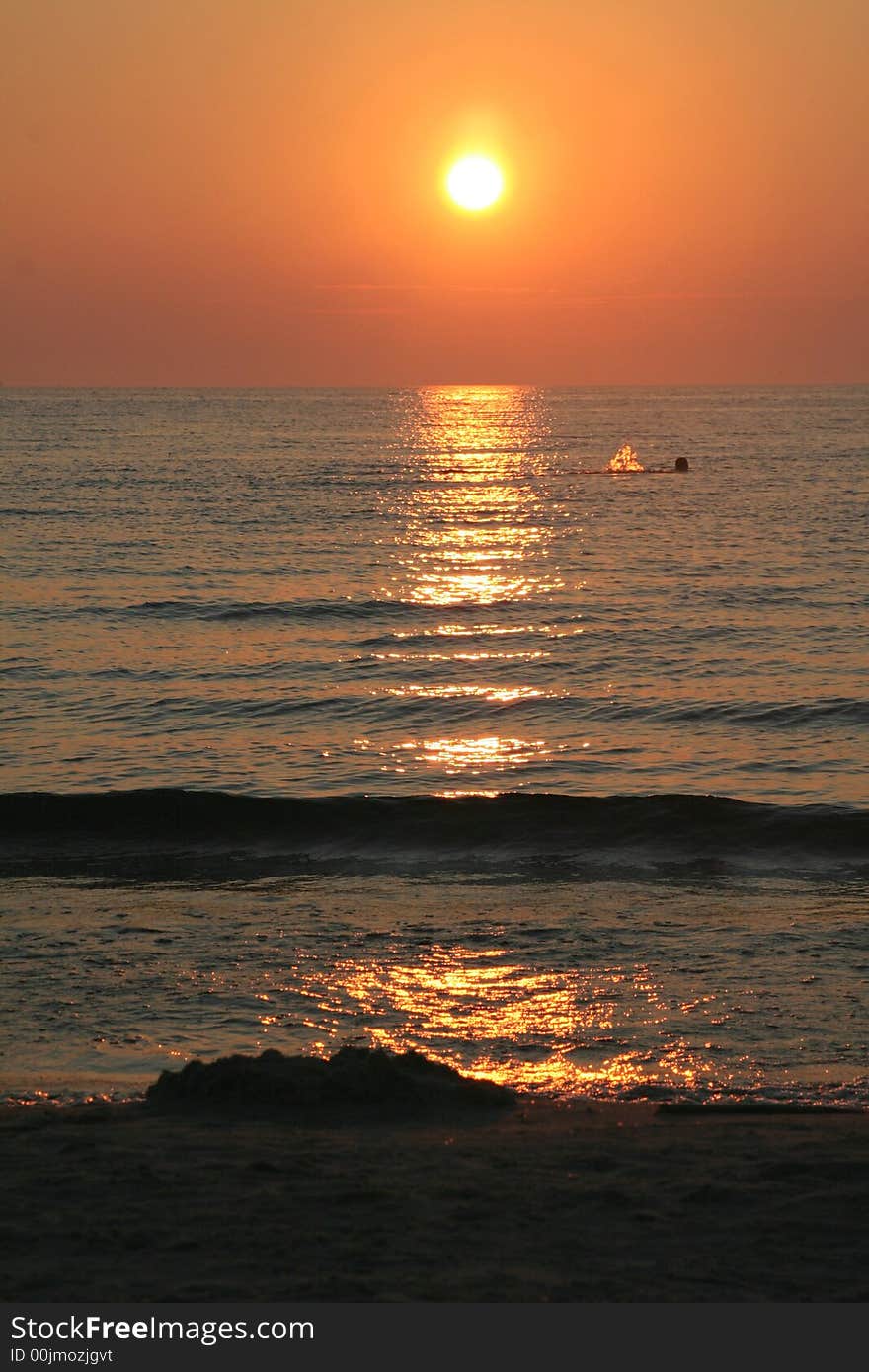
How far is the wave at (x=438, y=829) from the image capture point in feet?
50.8

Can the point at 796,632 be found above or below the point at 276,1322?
above

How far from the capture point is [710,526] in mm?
55250

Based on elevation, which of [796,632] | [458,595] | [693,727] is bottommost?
[693,727]

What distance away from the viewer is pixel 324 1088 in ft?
26.2

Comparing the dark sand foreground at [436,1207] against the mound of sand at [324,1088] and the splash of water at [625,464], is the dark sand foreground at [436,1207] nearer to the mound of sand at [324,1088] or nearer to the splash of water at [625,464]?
the mound of sand at [324,1088]

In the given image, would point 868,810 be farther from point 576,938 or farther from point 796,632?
point 796,632

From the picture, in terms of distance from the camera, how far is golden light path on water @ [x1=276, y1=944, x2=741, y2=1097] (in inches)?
350

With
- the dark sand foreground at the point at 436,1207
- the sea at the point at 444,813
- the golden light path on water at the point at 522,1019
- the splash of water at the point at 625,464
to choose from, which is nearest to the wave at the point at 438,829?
the sea at the point at 444,813

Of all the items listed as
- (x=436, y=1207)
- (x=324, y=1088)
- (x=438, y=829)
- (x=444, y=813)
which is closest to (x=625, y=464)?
(x=444, y=813)

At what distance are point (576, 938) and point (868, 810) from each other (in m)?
6.34

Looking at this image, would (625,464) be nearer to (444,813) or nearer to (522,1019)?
(444,813)

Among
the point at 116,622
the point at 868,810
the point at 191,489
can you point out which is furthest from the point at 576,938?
the point at 191,489

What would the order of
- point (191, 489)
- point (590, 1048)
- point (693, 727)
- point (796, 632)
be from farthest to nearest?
1. point (191, 489)
2. point (796, 632)
3. point (693, 727)
4. point (590, 1048)

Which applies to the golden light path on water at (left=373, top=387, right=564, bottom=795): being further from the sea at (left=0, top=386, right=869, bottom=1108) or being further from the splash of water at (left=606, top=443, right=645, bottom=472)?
the splash of water at (left=606, top=443, right=645, bottom=472)
